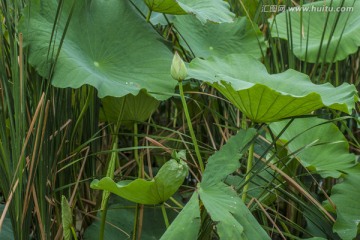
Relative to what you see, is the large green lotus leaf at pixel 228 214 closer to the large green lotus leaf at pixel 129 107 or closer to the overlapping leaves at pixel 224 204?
the overlapping leaves at pixel 224 204

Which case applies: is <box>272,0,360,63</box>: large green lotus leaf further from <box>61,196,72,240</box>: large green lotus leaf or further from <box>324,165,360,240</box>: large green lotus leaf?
<box>61,196,72,240</box>: large green lotus leaf

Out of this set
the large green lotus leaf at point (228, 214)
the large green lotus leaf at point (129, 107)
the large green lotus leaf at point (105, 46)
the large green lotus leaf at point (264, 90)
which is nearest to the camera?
the large green lotus leaf at point (228, 214)

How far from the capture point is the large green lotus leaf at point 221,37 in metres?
1.80

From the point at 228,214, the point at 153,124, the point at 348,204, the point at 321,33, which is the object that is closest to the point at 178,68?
the point at 228,214

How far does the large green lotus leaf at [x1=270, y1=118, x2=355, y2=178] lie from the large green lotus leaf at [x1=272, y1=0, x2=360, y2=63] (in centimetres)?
19

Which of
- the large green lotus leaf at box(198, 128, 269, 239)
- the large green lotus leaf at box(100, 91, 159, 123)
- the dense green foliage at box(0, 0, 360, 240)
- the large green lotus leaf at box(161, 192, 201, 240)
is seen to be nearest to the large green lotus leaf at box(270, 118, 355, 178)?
the dense green foliage at box(0, 0, 360, 240)

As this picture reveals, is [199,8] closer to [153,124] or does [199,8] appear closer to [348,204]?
[153,124]

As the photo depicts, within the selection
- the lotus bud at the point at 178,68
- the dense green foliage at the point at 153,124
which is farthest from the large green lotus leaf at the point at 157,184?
the lotus bud at the point at 178,68

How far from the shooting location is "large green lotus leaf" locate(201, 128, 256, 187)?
1.14 meters

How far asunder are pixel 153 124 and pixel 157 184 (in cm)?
43

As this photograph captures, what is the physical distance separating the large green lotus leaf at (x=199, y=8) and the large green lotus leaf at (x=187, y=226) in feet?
1.80

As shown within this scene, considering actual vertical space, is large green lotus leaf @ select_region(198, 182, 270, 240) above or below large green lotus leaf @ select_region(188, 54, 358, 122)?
below

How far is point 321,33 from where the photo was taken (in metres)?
1.98

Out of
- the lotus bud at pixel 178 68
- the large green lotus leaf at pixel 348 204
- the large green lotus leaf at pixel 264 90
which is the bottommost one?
Result: the large green lotus leaf at pixel 348 204
